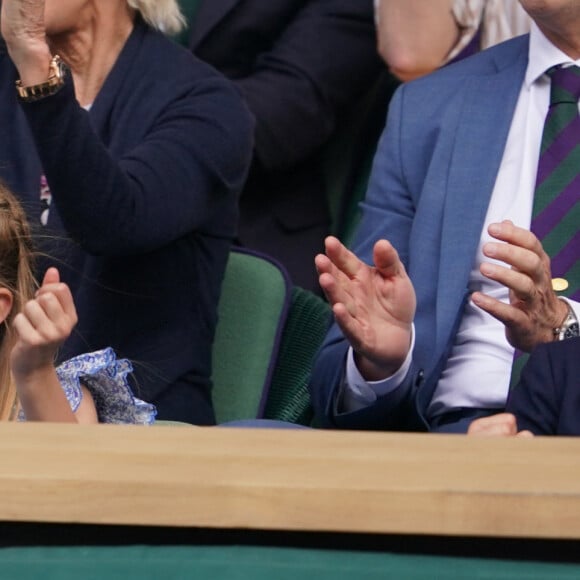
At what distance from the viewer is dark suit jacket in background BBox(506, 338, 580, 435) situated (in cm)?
171

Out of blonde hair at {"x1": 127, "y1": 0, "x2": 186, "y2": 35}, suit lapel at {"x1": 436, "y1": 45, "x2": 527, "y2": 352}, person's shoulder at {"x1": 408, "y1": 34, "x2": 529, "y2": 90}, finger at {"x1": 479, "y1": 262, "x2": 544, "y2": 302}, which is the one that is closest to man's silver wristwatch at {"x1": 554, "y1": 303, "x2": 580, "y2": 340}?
finger at {"x1": 479, "y1": 262, "x2": 544, "y2": 302}

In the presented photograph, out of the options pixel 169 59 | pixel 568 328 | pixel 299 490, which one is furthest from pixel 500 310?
pixel 169 59

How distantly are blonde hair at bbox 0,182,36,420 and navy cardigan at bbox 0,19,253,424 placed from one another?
0.12 meters

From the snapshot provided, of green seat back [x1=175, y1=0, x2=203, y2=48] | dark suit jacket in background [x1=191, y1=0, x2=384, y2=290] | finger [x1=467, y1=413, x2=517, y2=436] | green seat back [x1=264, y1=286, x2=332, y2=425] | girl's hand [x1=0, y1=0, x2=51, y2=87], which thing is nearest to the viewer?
finger [x1=467, y1=413, x2=517, y2=436]

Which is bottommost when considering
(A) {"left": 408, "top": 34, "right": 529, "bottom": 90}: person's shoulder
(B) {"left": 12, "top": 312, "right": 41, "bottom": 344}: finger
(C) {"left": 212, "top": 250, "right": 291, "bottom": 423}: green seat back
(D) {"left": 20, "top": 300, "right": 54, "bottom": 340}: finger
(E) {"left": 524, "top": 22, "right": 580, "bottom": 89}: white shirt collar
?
(C) {"left": 212, "top": 250, "right": 291, "bottom": 423}: green seat back

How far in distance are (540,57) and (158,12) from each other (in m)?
0.70

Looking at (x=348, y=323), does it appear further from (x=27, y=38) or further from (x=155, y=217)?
(x=27, y=38)

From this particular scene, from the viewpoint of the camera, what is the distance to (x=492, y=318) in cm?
208

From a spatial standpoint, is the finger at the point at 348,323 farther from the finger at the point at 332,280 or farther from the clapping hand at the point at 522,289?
the clapping hand at the point at 522,289

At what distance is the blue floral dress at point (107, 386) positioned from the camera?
1.97m

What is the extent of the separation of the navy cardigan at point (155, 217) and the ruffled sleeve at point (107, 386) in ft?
0.73

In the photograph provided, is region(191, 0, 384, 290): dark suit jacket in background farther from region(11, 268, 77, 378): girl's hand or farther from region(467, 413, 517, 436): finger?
region(467, 413, 517, 436): finger

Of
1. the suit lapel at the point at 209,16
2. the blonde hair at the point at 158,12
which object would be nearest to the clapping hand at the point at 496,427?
the blonde hair at the point at 158,12

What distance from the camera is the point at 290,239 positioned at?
9.50 feet
